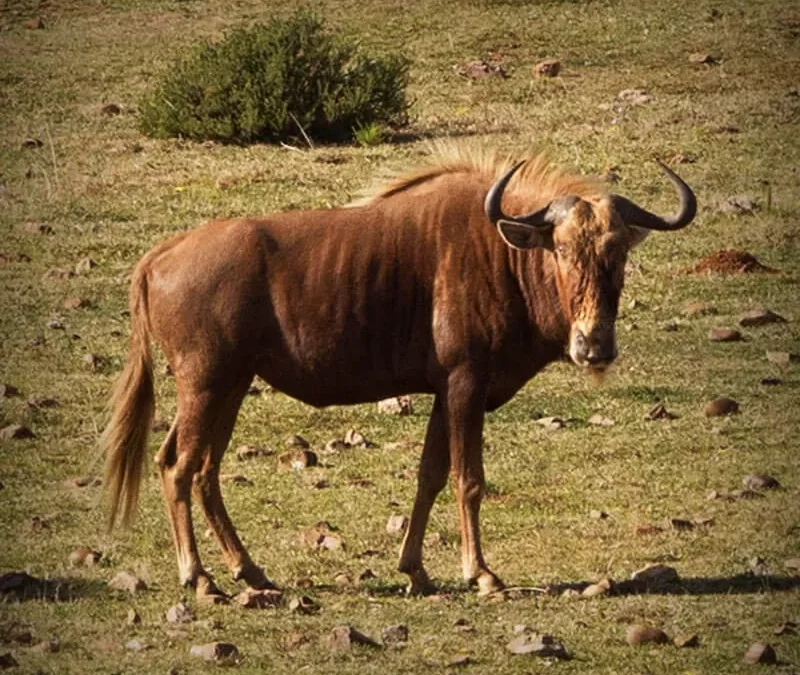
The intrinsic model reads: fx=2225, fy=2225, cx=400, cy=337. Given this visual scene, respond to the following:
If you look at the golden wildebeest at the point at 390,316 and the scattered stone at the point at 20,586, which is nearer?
the scattered stone at the point at 20,586

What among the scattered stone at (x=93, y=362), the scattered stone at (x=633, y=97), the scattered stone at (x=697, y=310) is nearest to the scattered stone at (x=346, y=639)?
the scattered stone at (x=93, y=362)

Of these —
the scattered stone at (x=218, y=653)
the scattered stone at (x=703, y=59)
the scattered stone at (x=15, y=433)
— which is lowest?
the scattered stone at (x=15, y=433)

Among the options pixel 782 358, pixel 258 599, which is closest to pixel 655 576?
pixel 258 599

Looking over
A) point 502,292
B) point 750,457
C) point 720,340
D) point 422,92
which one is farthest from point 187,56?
point 502,292

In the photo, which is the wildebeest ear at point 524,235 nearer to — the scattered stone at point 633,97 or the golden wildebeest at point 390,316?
the golden wildebeest at point 390,316

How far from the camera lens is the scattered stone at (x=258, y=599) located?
10945 millimetres

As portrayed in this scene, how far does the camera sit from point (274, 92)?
22516 mm

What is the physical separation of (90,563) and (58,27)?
17.7 m

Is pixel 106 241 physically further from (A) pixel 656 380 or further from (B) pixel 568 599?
(B) pixel 568 599

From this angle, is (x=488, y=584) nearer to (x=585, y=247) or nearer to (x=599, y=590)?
(x=599, y=590)

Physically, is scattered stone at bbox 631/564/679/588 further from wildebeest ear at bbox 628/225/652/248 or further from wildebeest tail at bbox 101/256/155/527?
wildebeest tail at bbox 101/256/155/527

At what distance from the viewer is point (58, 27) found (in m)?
28.5

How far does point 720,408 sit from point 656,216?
3.55 metres

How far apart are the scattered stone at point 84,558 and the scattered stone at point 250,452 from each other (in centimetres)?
236
